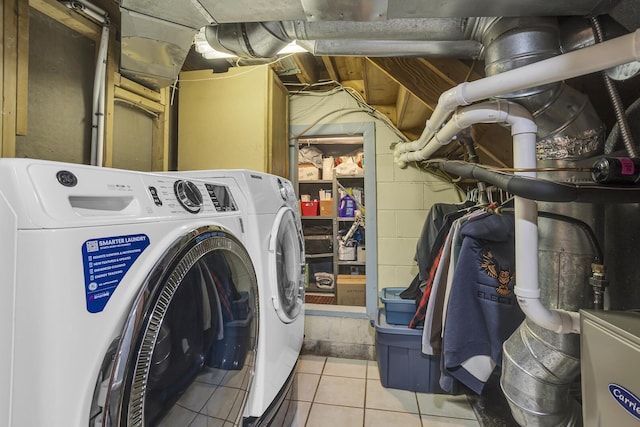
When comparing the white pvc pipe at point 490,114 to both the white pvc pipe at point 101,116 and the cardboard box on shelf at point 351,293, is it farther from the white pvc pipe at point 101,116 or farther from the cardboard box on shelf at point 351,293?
the cardboard box on shelf at point 351,293

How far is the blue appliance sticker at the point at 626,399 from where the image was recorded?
0.59 metres

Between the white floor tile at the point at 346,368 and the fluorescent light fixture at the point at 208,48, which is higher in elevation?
the fluorescent light fixture at the point at 208,48

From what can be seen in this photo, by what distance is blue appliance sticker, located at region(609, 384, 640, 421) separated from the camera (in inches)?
23.1

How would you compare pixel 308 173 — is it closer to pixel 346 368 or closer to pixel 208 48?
pixel 208 48

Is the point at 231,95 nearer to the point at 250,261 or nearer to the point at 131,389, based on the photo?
the point at 250,261

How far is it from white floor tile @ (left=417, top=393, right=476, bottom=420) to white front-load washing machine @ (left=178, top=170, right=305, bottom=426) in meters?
0.95

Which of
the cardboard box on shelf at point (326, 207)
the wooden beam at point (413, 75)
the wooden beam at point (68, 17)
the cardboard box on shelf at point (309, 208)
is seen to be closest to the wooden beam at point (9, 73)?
the wooden beam at point (68, 17)

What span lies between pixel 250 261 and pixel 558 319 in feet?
3.22

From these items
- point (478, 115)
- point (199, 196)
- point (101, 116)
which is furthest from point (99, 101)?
point (478, 115)

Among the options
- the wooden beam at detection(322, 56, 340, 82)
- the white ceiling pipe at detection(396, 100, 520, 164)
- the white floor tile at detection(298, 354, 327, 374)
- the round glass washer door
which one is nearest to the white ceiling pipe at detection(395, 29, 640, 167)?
the white ceiling pipe at detection(396, 100, 520, 164)

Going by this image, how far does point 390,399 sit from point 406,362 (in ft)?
0.83

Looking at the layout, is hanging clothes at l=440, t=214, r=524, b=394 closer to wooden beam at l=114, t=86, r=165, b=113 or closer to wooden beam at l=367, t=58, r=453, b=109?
wooden beam at l=367, t=58, r=453, b=109

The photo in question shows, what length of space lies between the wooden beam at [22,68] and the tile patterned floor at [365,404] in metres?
1.94

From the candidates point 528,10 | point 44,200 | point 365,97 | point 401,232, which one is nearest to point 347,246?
A: point 401,232
